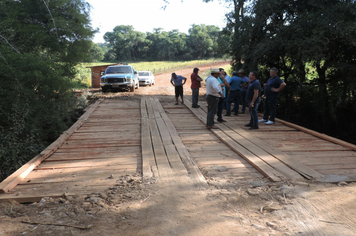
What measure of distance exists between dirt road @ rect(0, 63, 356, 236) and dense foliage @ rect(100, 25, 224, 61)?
282 ft

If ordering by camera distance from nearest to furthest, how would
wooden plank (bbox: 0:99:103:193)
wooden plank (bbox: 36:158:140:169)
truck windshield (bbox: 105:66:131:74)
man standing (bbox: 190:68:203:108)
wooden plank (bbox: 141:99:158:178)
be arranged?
wooden plank (bbox: 0:99:103:193)
wooden plank (bbox: 141:99:158:178)
wooden plank (bbox: 36:158:140:169)
man standing (bbox: 190:68:203:108)
truck windshield (bbox: 105:66:131:74)

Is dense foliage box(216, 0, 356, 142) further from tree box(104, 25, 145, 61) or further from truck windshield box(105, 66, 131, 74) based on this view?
tree box(104, 25, 145, 61)

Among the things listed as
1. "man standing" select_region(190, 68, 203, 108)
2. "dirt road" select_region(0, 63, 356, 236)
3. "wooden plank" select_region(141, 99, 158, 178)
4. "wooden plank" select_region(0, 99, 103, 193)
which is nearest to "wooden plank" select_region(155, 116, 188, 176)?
"wooden plank" select_region(141, 99, 158, 178)

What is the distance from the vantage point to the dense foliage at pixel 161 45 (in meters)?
90.5

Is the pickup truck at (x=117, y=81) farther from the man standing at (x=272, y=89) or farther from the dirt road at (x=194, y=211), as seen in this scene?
the dirt road at (x=194, y=211)

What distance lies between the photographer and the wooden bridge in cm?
396

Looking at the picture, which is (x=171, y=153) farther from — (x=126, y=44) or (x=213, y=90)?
(x=126, y=44)

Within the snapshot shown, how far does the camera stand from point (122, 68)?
1923 centimetres

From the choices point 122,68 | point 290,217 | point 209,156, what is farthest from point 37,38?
point 290,217

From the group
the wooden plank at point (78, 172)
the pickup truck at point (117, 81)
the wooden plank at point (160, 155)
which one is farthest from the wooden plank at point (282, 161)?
the pickup truck at point (117, 81)

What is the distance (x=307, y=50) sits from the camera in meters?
9.46

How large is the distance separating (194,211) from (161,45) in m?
95.3

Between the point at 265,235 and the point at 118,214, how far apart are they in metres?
1.63

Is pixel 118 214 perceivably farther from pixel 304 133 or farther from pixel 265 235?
pixel 304 133
